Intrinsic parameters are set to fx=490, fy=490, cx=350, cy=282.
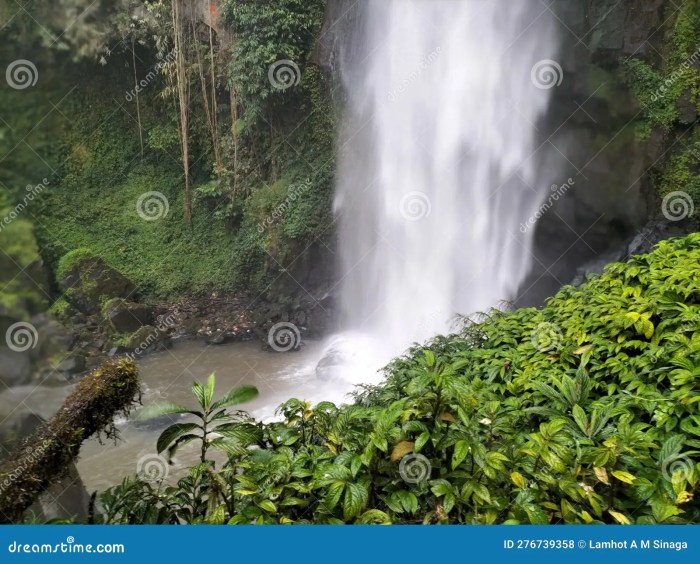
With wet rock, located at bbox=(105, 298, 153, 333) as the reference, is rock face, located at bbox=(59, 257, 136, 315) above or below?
above

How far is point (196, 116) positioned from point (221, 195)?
2.47m

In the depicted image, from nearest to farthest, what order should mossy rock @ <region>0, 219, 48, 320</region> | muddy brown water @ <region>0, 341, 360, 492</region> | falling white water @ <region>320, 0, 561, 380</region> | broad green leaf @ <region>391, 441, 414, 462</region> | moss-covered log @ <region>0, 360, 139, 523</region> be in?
broad green leaf @ <region>391, 441, 414, 462</region>
moss-covered log @ <region>0, 360, 139, 523</region>
muddy brown water @ <region>0, 341, 360, 492</region>
mossy rock @ <region>0, 219, 48, 320</region>
falling white water @ <region>320, 0, 561, 380</region>

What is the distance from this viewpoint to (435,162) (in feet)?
33.5

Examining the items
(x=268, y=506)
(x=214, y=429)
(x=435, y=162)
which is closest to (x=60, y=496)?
(x=214, y=429)

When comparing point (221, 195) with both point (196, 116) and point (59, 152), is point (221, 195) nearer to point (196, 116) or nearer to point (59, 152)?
point (196, 116)

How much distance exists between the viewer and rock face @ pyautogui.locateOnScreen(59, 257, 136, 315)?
35.0 ft

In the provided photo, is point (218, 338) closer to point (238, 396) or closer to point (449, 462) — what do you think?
point (238, 396)

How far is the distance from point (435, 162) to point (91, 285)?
7.93m

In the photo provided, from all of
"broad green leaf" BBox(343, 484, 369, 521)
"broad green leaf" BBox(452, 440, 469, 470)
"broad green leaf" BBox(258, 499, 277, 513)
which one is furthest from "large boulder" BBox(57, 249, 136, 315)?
"broad green leaf" BBox(452, 440, 469, 470)

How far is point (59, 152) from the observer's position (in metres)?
13.3

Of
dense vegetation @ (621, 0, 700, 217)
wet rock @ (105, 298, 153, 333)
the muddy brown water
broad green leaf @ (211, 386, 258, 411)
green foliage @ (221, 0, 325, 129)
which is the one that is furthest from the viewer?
green foliage @ (221, 0, 325, 129)

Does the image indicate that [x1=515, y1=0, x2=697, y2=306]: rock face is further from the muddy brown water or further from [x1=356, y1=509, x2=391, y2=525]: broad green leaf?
[x1=356, y1=509, x2=391, y2=525]: broad green leaf

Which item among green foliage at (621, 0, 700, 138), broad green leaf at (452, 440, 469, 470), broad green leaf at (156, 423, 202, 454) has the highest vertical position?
green foliage at (621, 0, 700, 138)

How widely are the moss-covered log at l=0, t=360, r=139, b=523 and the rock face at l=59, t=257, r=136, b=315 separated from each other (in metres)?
9.32
